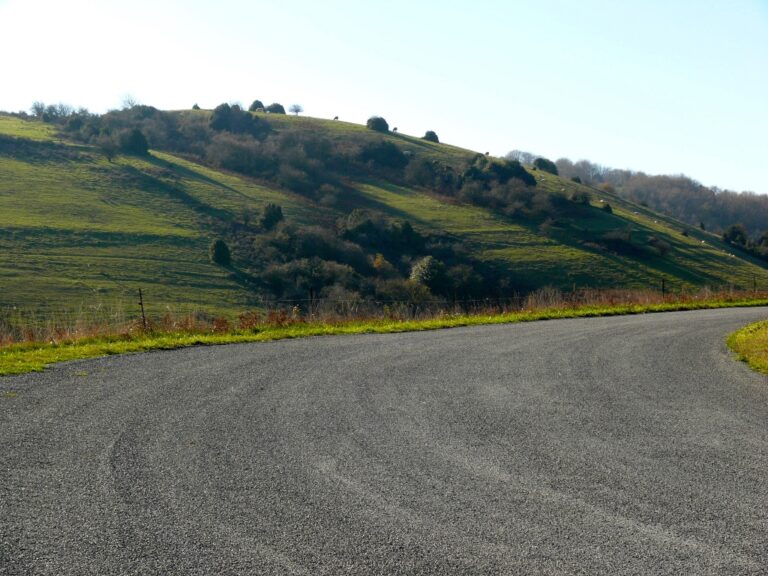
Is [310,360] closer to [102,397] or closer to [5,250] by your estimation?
[102,397]

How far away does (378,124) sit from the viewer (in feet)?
346

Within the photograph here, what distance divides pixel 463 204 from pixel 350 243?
71.0 feet

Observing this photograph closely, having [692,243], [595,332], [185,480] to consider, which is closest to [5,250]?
[595,332]

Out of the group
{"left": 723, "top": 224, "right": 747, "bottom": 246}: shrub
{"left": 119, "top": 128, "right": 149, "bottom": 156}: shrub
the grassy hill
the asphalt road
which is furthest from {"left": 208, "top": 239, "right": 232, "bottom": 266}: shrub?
{"left": 723, "top": 224, "right": 747, "bottom": 246}: shrub

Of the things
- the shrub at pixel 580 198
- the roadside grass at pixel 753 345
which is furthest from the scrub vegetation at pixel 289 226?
the roadside grass at pixel 753 345

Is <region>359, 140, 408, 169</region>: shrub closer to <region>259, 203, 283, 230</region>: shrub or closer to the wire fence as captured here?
<region>259, 203, 283, 230</region>: shrub

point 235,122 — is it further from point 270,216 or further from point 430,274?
point 430,274

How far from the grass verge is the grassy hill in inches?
768

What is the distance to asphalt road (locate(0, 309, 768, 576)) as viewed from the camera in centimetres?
486

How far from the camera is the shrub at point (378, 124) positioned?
105 metres

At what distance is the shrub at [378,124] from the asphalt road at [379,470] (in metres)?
95.2

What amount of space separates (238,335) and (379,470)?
10.2 m

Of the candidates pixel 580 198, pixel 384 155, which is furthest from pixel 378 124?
pixel 580 198

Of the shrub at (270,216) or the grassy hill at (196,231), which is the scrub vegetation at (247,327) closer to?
the grassy hill at (196,231)
